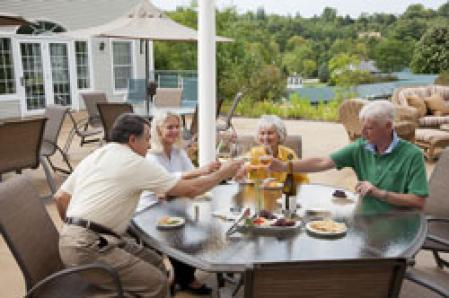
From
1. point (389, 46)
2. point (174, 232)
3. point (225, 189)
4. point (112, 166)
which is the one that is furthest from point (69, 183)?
point (389, 46)

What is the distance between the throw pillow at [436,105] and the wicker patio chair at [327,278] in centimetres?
741

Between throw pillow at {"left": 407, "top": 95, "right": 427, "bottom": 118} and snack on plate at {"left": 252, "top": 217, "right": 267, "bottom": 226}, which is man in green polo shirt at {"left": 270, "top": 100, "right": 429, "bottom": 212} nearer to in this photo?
snack on plate at {"left": 252, "top": 217, "right": 267, "bottom": 226}

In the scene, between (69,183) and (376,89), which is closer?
(69,183)

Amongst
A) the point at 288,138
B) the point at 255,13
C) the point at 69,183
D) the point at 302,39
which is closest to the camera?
the point at 69,183

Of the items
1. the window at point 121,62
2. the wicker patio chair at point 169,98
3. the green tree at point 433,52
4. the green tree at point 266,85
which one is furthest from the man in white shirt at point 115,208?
the green tree at point 433,52

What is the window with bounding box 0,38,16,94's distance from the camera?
1141 centimetres

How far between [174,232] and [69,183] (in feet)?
2.17

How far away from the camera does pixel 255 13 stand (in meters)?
25.0

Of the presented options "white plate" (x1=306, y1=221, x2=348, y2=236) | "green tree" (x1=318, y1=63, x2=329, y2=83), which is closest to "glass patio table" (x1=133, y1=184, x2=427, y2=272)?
"white plate" (x1=306, y1=221, x2=348, y2=236)

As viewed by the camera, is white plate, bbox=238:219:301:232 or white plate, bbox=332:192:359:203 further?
white plate, bbox=332:192:359:203

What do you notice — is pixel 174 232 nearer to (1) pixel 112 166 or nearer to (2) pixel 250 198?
(1) pixel 112 166

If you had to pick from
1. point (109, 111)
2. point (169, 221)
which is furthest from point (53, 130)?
point (169, 221)

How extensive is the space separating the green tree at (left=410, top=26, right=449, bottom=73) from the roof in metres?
13.2

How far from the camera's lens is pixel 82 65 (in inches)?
530
